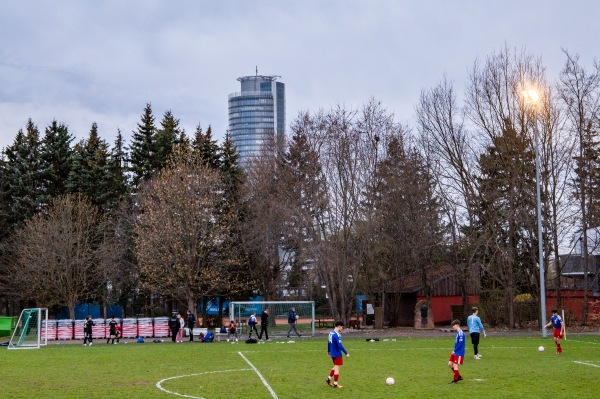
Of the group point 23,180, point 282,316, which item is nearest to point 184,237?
point 282,316

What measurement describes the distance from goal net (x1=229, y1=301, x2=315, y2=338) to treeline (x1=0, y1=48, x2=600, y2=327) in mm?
4853

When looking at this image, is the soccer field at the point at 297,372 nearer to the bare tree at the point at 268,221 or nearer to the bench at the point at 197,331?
the bench at the point at 197,331

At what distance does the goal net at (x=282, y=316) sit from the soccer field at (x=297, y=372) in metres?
9.41

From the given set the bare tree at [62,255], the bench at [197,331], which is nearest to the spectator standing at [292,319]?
the bench at [197,331]

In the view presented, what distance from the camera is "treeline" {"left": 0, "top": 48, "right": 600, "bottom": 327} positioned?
48281 millimetres

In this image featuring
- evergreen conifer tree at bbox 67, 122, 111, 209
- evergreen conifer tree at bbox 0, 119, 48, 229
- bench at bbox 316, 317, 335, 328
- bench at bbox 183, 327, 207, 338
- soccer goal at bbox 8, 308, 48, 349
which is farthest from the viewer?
evergreen conifer tree at bbox 67, 122, 111, 209

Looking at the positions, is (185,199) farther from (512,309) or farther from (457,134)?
(512,309)

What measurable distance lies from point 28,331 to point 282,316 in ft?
49.6

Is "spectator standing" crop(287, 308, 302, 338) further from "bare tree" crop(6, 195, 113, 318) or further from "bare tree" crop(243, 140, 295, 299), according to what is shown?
"bare tree" crop(6, 195, 113, 318)

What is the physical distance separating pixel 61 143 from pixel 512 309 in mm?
43470

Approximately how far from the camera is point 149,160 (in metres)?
66.0

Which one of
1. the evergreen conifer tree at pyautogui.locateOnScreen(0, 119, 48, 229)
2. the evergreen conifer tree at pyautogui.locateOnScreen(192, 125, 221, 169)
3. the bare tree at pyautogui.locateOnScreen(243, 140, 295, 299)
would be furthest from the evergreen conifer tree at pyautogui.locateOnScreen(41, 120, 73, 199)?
the bare tree at pyautogui.locateOnScreen(243, 140, 295, 299)

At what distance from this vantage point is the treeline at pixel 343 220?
158 feet

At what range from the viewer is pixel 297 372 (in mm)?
23219
